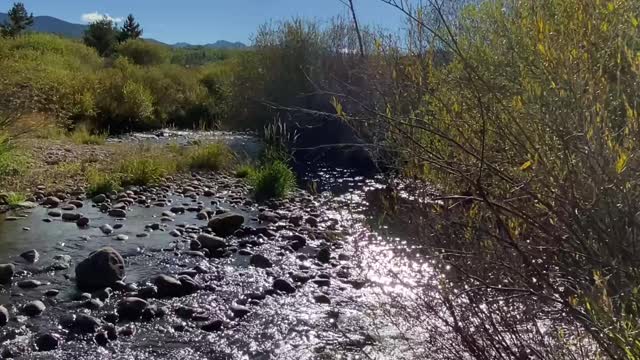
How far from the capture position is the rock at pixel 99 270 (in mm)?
5758

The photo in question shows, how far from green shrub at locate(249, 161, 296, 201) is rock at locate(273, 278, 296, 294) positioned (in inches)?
157

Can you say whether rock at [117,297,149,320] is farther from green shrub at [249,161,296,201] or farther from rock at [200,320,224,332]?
green shrub at [249,161,296,201]

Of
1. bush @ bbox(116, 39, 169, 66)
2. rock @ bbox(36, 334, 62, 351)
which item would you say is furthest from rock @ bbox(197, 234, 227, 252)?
bush @ bbox(116, 39, 169, 66)

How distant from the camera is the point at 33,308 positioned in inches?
201

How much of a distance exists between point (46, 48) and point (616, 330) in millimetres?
27620

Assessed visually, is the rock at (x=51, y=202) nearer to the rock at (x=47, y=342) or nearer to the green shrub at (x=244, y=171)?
the green shrub at (x=244, y=171)

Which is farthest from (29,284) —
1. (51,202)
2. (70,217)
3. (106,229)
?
(51,202)

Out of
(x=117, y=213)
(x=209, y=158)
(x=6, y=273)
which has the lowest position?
(x=6, y=273)

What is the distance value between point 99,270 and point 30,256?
3.20 ft

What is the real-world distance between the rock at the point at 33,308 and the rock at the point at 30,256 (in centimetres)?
122

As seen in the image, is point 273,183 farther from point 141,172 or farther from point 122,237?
point 122,237

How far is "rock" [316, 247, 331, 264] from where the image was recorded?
22.8 ft

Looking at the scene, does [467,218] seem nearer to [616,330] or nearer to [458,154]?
[458,154]

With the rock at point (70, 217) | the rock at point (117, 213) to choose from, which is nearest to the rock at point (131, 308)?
the rock at point (70, 217)
